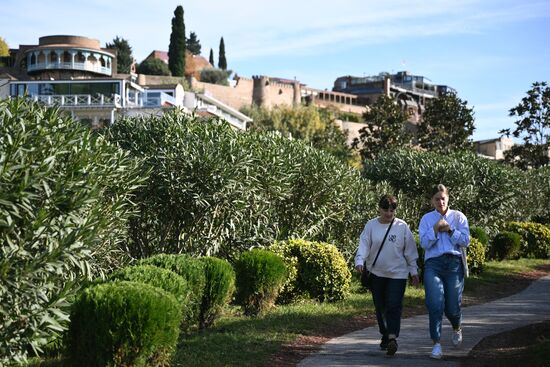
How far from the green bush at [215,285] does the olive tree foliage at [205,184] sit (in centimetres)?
295

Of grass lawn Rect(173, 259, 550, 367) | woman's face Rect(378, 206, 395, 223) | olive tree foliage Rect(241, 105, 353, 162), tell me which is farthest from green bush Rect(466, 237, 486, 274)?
olive tree foliage Rect(241, 105, 353, 162)

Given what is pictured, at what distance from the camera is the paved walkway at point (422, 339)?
332 inches

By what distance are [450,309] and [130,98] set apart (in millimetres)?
56333

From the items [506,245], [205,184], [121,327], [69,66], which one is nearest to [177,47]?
[69,66]

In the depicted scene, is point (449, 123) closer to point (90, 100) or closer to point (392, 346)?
point (90, 100)

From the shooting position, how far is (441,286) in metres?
8.57

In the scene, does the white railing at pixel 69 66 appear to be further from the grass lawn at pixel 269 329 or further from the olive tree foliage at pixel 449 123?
the grass lawn at pixel 269 329

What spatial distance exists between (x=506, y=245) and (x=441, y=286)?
21.3 meters

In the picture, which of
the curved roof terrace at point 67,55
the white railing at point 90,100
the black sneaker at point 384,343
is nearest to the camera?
the black sneaker at point 384,343

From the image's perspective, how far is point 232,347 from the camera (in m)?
9.05

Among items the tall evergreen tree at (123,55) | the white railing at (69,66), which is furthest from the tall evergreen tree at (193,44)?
the white railing at (69,66)

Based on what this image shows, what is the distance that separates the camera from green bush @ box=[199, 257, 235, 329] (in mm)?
10289

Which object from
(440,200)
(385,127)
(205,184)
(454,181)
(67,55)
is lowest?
(440,200)

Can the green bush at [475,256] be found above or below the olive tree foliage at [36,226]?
below
